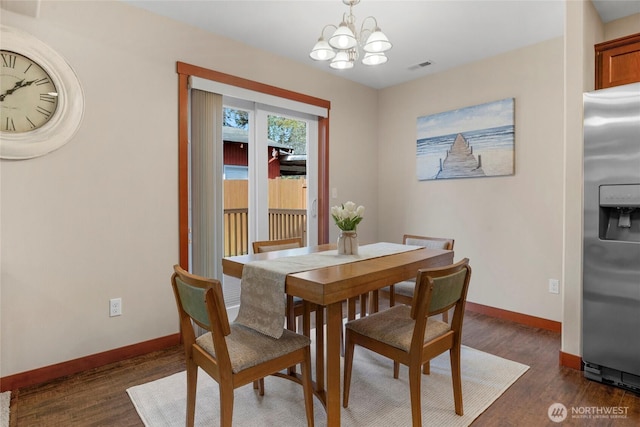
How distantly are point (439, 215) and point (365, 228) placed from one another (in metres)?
0.88

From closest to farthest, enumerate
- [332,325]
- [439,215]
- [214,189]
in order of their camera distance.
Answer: [332,325]
[214,189]
[439,215]

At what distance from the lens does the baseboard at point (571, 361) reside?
7.70 ft

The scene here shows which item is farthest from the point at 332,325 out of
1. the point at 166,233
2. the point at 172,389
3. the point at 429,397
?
the point at 166,233

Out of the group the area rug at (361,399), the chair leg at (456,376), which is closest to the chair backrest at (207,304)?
the area rug at (361,399)

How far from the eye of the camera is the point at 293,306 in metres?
2.24

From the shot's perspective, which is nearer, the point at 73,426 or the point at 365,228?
the point at 73,426

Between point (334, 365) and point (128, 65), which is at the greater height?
point (128, 65)

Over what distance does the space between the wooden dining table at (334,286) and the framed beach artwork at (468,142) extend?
1.83 meters

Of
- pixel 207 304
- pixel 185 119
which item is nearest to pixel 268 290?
pixel 207 304

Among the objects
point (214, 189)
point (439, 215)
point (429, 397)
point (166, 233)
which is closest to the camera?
point (429, 397)

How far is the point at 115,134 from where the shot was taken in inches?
98.1

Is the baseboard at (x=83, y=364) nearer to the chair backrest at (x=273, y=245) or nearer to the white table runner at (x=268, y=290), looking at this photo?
the chair backrest at (x=273, y=245)

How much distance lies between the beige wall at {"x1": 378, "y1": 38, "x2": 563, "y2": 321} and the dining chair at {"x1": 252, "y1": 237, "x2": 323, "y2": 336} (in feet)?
6.12

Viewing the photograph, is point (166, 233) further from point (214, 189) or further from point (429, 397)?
point (429, 397)
